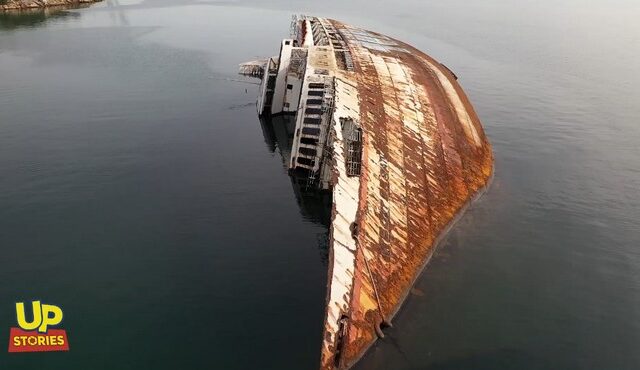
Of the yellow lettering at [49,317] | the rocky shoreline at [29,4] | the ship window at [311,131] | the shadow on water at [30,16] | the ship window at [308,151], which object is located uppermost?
the rocky shoreline at [29,4]

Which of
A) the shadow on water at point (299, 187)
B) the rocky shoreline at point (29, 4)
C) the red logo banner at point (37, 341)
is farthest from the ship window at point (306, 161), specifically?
the rocky shoreline at point (29, 4)

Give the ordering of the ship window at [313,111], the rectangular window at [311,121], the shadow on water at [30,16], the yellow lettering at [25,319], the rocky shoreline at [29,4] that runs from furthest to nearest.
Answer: the rocky shoreline at [29,4] → the shadow on water at [30,16] → the rectangular window at [311,121] → the ship window at [313,111] → the yellow lettering at [25,319]

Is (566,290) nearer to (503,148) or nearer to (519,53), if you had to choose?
(503,148)

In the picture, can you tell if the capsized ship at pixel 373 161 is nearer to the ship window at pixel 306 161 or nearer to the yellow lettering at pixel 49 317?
the ship window at pixel 306 161

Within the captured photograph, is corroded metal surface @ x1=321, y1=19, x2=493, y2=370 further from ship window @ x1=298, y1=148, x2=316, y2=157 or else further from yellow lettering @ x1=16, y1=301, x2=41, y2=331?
yellow lettering @ x1=16, y1=301, x2=41, y2=331

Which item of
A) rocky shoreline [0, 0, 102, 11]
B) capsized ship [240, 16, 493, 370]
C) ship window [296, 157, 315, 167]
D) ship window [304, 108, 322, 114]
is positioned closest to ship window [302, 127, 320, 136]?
capsized ship [240, 16, 493, 370]

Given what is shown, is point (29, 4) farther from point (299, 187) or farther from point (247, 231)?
point (247, 231)

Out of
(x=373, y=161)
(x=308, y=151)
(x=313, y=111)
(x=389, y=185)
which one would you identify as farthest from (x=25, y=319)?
(x=313, y=111)
